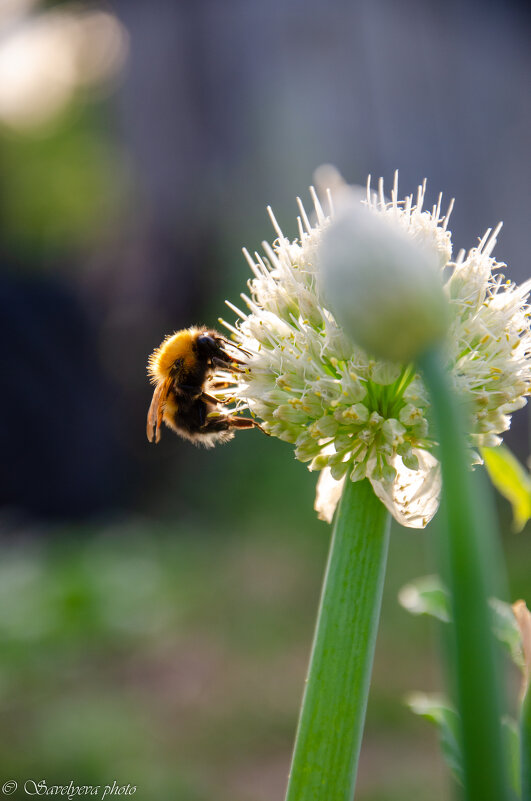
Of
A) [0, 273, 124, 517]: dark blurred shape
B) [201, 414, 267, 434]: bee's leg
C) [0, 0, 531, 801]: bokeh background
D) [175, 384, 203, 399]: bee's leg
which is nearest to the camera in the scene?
[201, 414, 267, 434]: bee's leg

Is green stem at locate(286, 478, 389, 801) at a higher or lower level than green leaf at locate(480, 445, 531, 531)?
lower

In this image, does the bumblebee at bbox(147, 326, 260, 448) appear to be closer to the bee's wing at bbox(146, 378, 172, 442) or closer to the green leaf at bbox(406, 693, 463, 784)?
the bee's wing at bbox(146, 378, 172, 442)

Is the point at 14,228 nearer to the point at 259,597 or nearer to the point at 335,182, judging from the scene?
the point at 259,597

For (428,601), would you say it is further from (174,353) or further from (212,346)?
(174,353)

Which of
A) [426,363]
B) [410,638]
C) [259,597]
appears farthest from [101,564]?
[426,363]

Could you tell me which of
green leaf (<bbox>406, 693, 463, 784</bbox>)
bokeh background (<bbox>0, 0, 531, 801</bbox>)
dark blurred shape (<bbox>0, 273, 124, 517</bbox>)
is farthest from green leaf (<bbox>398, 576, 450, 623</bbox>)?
dark blurred shape (<bbox>0, 273, 124, 517</bbox>)

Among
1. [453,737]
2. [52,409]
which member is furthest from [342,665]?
[52,409]

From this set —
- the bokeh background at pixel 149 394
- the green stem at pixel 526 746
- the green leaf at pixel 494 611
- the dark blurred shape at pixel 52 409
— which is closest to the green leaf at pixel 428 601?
the green leaf at pixel 494 611
